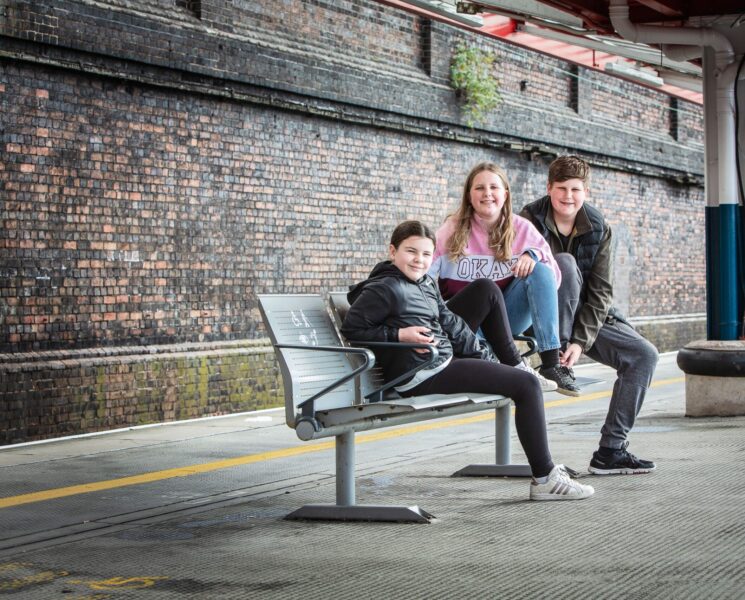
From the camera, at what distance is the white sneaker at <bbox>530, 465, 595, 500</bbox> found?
20.5 feet

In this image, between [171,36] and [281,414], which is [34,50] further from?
[281,414]

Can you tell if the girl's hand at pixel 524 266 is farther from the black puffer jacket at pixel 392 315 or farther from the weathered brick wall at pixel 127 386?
the weathered brick wall at pixel 127 386

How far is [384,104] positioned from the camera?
13.4 metres

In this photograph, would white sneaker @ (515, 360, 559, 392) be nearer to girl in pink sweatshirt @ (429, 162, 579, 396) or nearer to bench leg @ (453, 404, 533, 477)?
girl in pink sweatshirt @ (429, 162, 579, 396)

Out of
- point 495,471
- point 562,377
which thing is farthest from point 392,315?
point 495,471

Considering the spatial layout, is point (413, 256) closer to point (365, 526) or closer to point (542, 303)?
Answer: point (542, 303)

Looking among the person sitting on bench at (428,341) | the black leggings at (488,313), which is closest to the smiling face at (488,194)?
the black leggings at (488,313)

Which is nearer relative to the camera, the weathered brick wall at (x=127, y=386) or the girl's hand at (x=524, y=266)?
the girl's hand at (x=524, y=266)

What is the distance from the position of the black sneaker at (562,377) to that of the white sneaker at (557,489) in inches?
21.7

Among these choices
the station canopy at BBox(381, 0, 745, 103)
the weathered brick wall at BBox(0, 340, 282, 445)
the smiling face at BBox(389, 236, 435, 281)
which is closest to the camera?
the smiling face at BBox(389, 236, 435, 281)

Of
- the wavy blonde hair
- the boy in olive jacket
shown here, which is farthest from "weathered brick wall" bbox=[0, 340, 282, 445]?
the boy in olive jacket

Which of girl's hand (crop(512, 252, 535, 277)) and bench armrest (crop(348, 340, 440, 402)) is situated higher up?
girl's hand (crop(512, 252, 535, 277))

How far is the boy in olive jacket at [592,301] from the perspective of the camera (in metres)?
6.97

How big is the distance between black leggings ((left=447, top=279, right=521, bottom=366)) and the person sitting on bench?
12 cm
